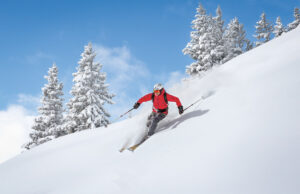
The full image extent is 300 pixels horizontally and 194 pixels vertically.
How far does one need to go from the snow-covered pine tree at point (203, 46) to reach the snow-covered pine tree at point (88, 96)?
10171mm

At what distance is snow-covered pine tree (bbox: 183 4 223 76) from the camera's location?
23.8 meters

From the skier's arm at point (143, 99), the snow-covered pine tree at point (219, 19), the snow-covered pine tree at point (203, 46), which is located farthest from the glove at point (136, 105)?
the snow-covered pine tree at point (219, 19)

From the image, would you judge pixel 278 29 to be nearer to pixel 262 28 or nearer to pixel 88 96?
pixel 262 28

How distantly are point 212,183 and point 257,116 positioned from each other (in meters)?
2.21

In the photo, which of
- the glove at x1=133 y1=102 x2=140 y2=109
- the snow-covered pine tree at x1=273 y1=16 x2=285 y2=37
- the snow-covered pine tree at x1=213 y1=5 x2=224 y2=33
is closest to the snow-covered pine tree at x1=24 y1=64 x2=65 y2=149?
the glove at x1=133 y1=102 x2=140 y2=109

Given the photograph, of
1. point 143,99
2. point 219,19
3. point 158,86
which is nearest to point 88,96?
point 143,99

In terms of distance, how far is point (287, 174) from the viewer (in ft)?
9.84

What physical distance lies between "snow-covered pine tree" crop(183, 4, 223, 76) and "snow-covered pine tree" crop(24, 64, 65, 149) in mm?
15792

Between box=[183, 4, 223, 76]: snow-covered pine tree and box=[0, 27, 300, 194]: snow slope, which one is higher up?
box=[183, 4, 223, 76]: snow-covered pine tree

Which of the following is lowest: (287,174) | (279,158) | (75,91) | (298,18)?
(287,174)

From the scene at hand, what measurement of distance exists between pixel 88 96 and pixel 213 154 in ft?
62.1

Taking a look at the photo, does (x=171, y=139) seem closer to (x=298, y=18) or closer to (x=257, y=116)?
(x=257, y=116)

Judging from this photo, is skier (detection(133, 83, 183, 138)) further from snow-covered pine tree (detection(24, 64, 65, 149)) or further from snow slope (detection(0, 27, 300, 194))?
snow-covered pine tree (detection(24, 64, 65, 149))

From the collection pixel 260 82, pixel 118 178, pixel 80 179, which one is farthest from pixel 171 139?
pixel 260 82
